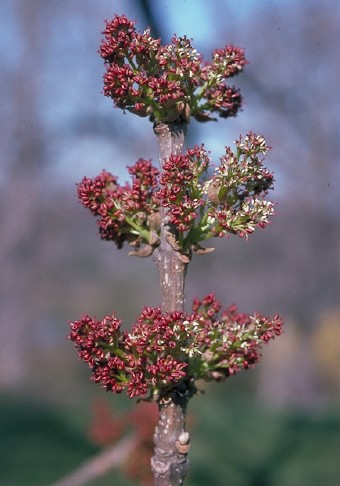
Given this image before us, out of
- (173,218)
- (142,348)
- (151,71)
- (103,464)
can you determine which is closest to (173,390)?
(142,348)

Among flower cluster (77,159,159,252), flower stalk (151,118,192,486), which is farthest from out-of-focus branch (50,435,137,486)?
flower cluster (77,159,159,252)

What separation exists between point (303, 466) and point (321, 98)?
25.5 ft

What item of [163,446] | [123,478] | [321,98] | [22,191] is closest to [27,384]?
[22,191]

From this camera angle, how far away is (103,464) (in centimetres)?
565

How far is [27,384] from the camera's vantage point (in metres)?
15.2

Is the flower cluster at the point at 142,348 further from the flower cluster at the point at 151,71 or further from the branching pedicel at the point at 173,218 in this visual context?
the flower cluster at the point at 151,71

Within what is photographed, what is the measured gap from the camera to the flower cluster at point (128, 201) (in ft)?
6.30

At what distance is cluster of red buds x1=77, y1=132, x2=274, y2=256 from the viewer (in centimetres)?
177

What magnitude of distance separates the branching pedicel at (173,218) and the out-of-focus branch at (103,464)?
349 cm

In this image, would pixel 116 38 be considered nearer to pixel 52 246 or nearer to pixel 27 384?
pixel 52 246

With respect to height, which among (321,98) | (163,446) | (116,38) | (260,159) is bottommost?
Result: (163,446)

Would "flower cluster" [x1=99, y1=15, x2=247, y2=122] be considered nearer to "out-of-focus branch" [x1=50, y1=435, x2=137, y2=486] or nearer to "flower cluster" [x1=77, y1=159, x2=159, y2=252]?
"flower cluster" [x1=77, y1=159, x2=159, y2=252]

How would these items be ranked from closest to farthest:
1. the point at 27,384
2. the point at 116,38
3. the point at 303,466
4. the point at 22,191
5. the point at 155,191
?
the point at 116,38 < the point at 155,191 < the point at 303,466 < the point at 22,191 < the point at 27,384

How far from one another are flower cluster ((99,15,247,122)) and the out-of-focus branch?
3776 mm
